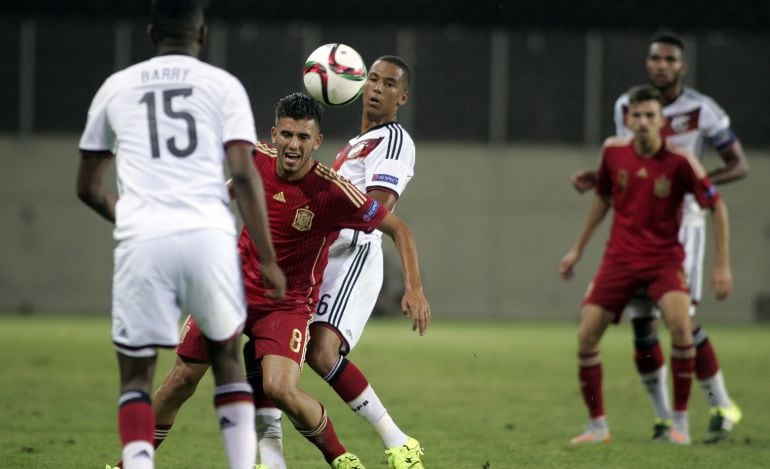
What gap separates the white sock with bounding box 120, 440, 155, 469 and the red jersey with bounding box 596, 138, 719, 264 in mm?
4520

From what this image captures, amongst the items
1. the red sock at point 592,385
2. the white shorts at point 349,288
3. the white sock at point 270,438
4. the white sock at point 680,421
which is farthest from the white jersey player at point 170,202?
the white sock at point 680,421

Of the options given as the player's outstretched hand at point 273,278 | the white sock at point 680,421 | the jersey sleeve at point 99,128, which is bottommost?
the white sock at point 680,421

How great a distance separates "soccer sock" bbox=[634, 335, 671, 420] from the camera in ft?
26.5

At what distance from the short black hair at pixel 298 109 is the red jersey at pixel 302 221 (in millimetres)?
250

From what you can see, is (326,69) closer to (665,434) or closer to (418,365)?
(665,434)

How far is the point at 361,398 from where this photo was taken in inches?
244

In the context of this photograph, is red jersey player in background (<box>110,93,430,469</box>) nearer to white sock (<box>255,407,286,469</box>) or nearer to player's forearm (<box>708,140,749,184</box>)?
white sock (<box>255,407,286,469</box>)

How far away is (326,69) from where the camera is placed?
6598mm

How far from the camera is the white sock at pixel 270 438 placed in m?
5.95

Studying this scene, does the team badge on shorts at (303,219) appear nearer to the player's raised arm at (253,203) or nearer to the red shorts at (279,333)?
the red shorts at (279,333)

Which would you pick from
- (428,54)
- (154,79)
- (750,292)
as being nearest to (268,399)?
(154,79)

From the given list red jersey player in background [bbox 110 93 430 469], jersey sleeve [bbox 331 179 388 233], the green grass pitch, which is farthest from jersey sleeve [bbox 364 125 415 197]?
the green grass pitch

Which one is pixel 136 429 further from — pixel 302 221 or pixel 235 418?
pixel 302 221

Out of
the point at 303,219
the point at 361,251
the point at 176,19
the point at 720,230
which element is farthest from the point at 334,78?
the point at 720,230
